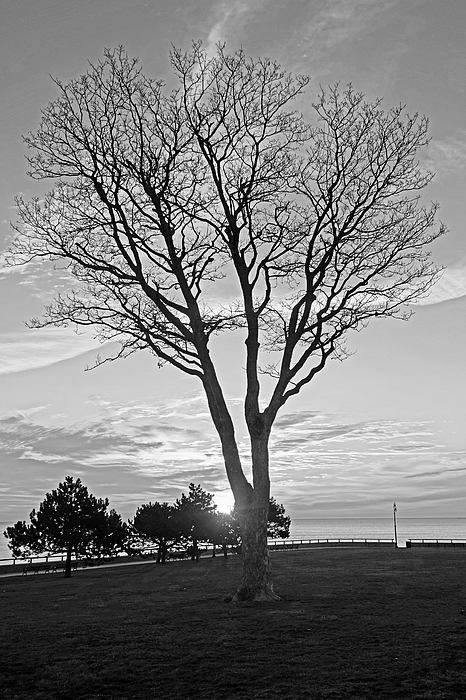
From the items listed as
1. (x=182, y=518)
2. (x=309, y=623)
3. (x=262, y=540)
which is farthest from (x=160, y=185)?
(x=182, y=518)

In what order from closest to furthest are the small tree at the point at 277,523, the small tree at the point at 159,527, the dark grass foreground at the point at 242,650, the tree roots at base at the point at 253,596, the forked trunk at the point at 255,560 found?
1. the dark grass foreground at the point at 242,650
2. the tree roots at base at the point at 253,596
3. the forked trunk at the point at 255,560
4. the small tree at the point at 159,527
5. the small tree at the point at 277,523

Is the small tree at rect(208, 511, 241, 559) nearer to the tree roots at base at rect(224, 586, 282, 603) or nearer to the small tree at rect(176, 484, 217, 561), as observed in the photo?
the small tree at rect(176, 484, 217, 561)

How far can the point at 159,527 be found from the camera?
178 feet

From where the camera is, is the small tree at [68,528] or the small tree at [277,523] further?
the small tree at [277,523]

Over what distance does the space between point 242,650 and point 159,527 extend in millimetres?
47323

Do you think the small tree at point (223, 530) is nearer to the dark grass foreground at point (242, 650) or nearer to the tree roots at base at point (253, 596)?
the dark grass foreground at point (242, 650)

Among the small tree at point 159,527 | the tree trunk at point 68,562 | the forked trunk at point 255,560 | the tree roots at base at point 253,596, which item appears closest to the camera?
the tree roots at base at point 253,596

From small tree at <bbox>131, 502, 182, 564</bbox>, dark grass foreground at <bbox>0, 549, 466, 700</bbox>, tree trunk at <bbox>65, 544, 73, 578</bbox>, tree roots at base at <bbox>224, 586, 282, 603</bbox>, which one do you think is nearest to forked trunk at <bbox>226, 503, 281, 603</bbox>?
tree roots at base at <bbox>224, 586, 282, 603</bbox>

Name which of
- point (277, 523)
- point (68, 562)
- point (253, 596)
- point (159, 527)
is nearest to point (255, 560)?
point (253, 596)

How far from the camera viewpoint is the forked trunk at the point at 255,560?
14.6 metres

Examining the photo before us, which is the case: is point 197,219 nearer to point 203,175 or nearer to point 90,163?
point 203,175

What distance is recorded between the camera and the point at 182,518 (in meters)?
55.0

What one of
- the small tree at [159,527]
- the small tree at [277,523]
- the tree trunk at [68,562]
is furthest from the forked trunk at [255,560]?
the small tree at [277,523]

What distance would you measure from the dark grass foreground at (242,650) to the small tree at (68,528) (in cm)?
2916
